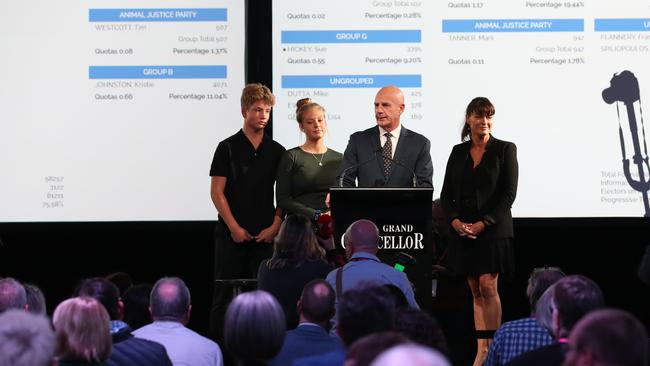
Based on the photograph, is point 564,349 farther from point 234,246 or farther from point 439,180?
point 439,180

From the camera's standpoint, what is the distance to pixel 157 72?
26.1ft

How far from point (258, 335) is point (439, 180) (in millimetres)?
4519

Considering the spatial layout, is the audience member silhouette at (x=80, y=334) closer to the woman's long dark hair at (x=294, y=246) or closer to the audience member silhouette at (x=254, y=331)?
the audience member silhouette at (x=254, y=331)

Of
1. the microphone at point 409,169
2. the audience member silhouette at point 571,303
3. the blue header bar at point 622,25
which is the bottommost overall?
the audience member silhouette at point 571,303

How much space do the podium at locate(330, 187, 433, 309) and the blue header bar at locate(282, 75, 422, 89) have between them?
234 cm

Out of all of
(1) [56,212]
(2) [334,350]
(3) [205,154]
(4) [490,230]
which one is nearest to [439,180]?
(4) [490,230]

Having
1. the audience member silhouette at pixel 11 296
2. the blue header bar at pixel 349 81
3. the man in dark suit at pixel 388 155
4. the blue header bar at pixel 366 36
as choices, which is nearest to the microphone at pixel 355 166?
the man in dark suit at pixel 388 155

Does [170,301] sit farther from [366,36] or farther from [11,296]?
[366,36]

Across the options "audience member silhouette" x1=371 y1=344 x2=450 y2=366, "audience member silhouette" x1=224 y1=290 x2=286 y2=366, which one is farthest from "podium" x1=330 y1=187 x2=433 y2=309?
"audience member silhouette" x1=371 y1=344 x2=450 y2=366

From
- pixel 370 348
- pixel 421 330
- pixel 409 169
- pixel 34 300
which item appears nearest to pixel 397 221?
pixel 409 169

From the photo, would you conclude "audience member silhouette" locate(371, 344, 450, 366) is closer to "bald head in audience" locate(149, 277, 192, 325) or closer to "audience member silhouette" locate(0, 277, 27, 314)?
"bald head in audience" locate(149, 277, 192, 325)

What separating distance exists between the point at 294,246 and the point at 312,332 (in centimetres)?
134

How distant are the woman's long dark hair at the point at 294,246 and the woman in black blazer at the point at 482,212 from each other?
5.34 ft

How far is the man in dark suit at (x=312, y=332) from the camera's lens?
3748 millimetres
